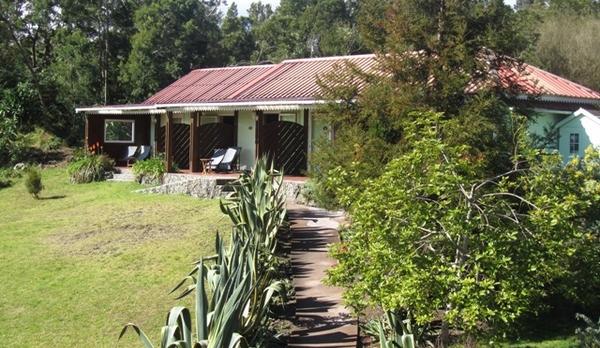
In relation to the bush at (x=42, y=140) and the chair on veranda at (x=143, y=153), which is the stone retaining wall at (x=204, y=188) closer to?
the chair on veranda at (x=143, y=153)

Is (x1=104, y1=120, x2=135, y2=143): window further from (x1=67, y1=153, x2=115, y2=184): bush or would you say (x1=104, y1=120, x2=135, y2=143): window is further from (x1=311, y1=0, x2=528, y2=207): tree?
(x1=311, y1=0, x2=528, y2=207): tree

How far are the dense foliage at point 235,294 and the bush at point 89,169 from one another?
15.1m

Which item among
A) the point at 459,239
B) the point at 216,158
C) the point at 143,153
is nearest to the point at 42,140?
the point at 143,153

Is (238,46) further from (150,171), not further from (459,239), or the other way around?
(459,239)

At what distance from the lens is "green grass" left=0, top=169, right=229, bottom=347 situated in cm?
916

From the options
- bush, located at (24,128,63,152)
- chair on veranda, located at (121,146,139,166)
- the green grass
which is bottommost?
the green grass

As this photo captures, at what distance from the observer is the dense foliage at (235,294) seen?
5012mm

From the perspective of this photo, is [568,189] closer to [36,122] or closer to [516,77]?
[516,77]

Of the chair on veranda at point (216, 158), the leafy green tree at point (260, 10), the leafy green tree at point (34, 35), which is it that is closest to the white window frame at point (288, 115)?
the chair on veranda at point (216, 158)

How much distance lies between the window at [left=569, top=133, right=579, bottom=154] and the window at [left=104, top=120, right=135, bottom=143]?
18.3m

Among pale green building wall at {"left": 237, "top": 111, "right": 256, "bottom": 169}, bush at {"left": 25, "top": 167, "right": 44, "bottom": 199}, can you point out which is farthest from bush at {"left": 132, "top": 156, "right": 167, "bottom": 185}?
bush at {"left": 25, "top": 167, "right": 44, "bottom": 199}

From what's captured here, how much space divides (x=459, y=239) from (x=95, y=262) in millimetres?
8203

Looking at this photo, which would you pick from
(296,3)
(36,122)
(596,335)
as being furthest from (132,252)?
(296,3)

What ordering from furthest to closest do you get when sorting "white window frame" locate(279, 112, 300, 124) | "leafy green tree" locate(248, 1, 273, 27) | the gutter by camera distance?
"leafy green tree" locate(248, 1, 273, 27)
"white window frame" locate(279, 112, 300, 124)
the gutter
